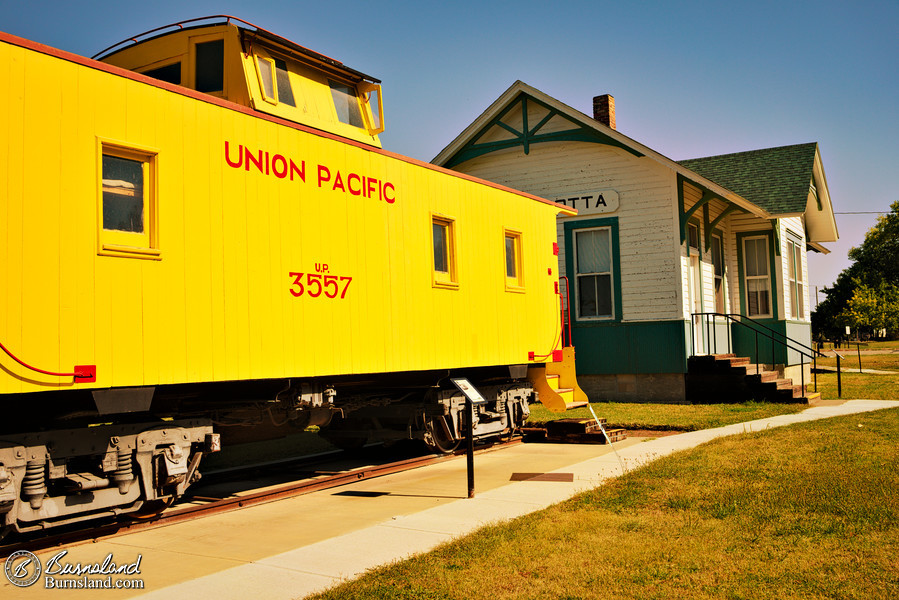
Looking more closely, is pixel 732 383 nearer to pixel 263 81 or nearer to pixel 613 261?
pixel 613 261

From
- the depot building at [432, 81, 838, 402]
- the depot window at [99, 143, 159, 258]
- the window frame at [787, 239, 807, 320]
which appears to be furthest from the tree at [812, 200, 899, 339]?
the depot window at [99, 143, 159, 258]

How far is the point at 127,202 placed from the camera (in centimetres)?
671

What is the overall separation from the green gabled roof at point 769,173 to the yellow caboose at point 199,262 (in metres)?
12.3

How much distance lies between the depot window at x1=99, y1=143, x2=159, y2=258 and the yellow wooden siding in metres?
0.08

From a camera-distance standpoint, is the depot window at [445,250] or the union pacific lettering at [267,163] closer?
the union pacific lettering at [267,163]

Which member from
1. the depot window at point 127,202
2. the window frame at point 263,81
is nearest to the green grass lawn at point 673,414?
the window frame at point 263,81

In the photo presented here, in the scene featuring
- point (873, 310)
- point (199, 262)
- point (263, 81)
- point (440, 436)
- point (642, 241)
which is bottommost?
point (440, 436)

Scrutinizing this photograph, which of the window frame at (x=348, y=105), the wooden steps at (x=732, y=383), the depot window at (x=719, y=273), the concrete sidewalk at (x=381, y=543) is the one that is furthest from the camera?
the depot window at (x=719, y=273)

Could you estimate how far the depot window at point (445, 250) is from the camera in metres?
10.3

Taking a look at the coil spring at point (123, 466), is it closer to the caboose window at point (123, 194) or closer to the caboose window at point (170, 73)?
the caboose window at point (123, 194)

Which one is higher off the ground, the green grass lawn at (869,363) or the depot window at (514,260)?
the depot window at (514,260)

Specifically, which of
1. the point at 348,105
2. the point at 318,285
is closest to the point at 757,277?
the point at 348,105

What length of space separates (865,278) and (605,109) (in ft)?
238

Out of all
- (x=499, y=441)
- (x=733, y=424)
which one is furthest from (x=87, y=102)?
(x=733, y=424)
